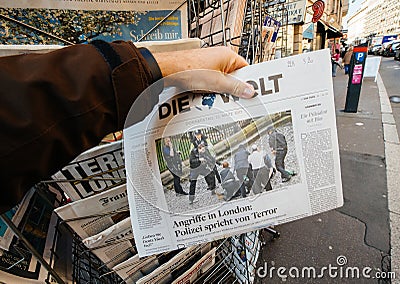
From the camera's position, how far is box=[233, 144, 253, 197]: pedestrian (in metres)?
0.39

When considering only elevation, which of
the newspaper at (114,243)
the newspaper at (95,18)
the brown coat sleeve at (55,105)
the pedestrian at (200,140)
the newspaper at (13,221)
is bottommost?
the newspaper at (114,243)

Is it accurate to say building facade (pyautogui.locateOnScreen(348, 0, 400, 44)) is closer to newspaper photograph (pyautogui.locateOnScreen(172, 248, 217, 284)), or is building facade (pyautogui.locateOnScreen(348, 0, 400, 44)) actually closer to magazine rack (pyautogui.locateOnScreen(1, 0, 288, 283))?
magazine rack (pyautogui.locateOnScreen(1, 0, 288, 283))

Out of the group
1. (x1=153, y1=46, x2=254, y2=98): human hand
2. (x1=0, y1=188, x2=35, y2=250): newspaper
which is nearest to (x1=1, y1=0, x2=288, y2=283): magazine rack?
(x1=0, y1=188, x2=35, y2=250): newspaper

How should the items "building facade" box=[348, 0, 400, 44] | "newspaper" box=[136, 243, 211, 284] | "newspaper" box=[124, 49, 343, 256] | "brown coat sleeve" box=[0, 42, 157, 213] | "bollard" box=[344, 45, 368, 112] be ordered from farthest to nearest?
"building facade" box=[348, 0, 400, 44]
"bollard" box=[344, 45, 368, 112]
"newspaper" box=[136, 243, 211, 284]
"newspaper" box=[124, 49, 343, 256]
"brown coat sleeve" box=[0, 42, 157, 213]

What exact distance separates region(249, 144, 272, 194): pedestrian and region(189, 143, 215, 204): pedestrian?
0.08m

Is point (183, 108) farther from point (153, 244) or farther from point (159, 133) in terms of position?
point (153, 244)

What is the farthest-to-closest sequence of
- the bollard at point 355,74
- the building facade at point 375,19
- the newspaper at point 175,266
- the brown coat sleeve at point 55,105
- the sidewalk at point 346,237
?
the building facade at point 375,19
the bollard at point 355,74
the sidewalk at point 346,237
the newspaper at point 175,266
the brown coat sleeve at point 55,105

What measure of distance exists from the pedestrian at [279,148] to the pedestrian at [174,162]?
171 mm

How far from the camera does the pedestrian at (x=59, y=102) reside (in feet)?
0.86

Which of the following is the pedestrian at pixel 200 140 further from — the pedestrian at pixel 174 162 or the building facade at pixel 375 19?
the building facade at pixel 375 19

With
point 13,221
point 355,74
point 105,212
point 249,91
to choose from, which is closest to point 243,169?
point 249,91

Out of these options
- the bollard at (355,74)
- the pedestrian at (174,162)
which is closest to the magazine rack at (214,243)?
the pedestrian at (174,162)

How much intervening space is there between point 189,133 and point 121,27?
0.37m

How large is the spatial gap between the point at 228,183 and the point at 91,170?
10.5 inches
